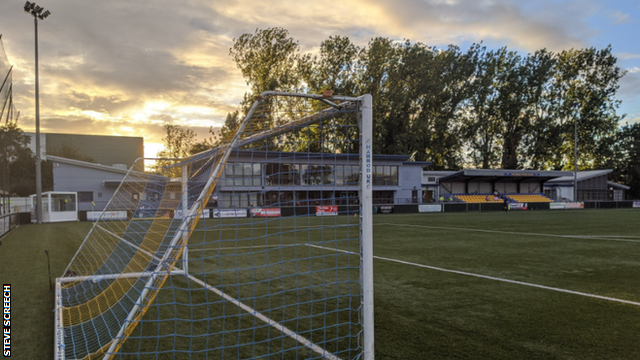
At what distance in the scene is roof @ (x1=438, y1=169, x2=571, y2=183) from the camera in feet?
136

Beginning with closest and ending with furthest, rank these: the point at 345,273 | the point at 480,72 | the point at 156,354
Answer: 1. the point at 156,354
2. the point at 345,273
3. the point at 480,72

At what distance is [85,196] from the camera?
103 feet

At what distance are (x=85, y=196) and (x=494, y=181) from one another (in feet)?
133

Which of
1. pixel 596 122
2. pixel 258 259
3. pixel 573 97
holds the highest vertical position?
pixel 573 97

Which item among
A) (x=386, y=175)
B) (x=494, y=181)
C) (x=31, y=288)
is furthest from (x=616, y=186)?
(x=31, y=288)

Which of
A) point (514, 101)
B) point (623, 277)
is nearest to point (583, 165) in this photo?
point (514, 101)

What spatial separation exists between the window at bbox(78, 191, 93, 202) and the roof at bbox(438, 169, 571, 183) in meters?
33.0

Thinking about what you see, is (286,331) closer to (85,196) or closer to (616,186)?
(85,196)

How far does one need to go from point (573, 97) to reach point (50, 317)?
5688cm

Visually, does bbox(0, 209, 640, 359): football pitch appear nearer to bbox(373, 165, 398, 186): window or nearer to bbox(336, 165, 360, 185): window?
bbox(336, 165, 360, 185): window

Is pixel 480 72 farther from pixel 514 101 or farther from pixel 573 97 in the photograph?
pixel 573 97

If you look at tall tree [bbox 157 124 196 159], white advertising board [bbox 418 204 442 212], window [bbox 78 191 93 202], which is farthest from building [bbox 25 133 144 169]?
white advertising board [bbox 418 204 442 212]

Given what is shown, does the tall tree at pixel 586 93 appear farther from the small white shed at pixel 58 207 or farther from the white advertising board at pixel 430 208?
the small white shed at pixel 58 207

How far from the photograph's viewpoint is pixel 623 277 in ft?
22.1
